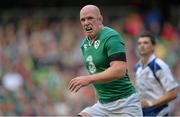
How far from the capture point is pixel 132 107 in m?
8.75

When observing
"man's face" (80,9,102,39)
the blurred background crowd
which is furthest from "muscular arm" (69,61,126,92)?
the blurred background crowd

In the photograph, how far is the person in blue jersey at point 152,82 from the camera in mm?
10102

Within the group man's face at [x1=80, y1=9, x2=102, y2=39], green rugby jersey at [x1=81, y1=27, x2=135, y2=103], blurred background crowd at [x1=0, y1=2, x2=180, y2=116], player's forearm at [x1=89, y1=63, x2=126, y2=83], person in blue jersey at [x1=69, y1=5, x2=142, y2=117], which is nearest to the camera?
player's forearm at [x1=89, y1=63, x2=126, y2=83]

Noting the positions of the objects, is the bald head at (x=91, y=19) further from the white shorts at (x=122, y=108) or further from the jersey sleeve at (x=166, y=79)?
the jersey sleeve at (x=166, y=79)

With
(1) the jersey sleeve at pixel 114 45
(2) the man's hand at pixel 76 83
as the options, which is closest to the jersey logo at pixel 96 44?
(1) the jersey sleeve at pixel 114 45

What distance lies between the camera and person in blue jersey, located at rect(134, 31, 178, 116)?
10.1 metres

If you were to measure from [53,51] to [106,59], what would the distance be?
9.97 metres

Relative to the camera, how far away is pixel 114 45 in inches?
326

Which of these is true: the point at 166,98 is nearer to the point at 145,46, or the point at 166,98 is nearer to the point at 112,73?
the point at 145,46

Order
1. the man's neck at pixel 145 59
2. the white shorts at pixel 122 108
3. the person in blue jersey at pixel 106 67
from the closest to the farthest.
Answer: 1. the person in blue jersey at pixel 106 67
2. the white shorts at pixel 122 108
3. the man's neck at pixel 145 59

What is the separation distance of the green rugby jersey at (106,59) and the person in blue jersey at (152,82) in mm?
1321

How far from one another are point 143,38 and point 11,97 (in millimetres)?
6391

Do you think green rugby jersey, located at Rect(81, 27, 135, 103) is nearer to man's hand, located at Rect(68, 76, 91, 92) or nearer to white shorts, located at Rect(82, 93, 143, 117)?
white shorts, located at Rect(82, 93, 143, 117)

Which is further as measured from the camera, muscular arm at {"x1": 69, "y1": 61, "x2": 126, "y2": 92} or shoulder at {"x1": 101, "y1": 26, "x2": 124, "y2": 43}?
shoulder at {"x1": 101, "y1": 26, "x2": 124, "y2": 43}
